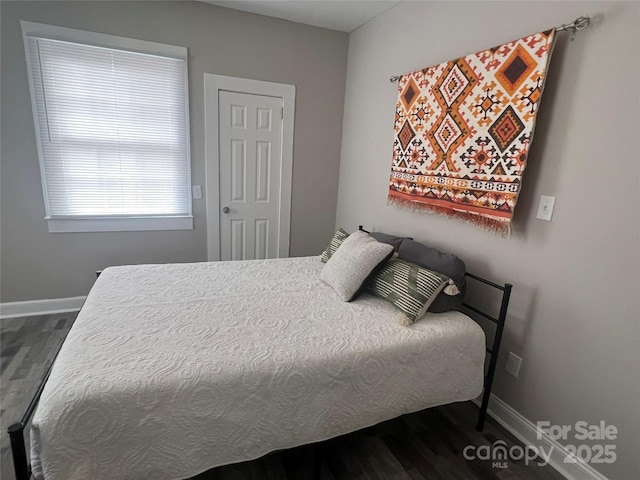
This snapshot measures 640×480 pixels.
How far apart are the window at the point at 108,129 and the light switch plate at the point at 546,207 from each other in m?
2.75

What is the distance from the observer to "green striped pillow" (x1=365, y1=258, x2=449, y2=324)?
173 centimetres

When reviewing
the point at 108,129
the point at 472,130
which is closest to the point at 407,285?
the point at 472,130

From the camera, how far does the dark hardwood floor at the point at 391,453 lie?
1543 millimetres

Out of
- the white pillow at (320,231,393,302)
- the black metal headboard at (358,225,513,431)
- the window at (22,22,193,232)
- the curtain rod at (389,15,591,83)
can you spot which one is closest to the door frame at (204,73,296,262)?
the window at (22,22,193,232)

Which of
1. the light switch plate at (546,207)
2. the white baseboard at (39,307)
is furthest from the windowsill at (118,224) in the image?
the light switch plate at (546,207)

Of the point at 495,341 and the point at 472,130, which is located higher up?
the point at 472,130

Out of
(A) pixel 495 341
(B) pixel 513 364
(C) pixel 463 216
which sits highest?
(C) pixel 463 216

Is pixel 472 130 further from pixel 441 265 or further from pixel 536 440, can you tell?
pixel 536 440

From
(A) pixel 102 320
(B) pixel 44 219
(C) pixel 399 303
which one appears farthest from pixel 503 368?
(B) pixel 44 219

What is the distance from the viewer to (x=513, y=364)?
1868 millimetres

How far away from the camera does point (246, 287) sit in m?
2.05

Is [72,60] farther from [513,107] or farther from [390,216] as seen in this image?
[513,107]

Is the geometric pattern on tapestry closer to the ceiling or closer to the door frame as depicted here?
the ceiling

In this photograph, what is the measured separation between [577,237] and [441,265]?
25.6 inches
